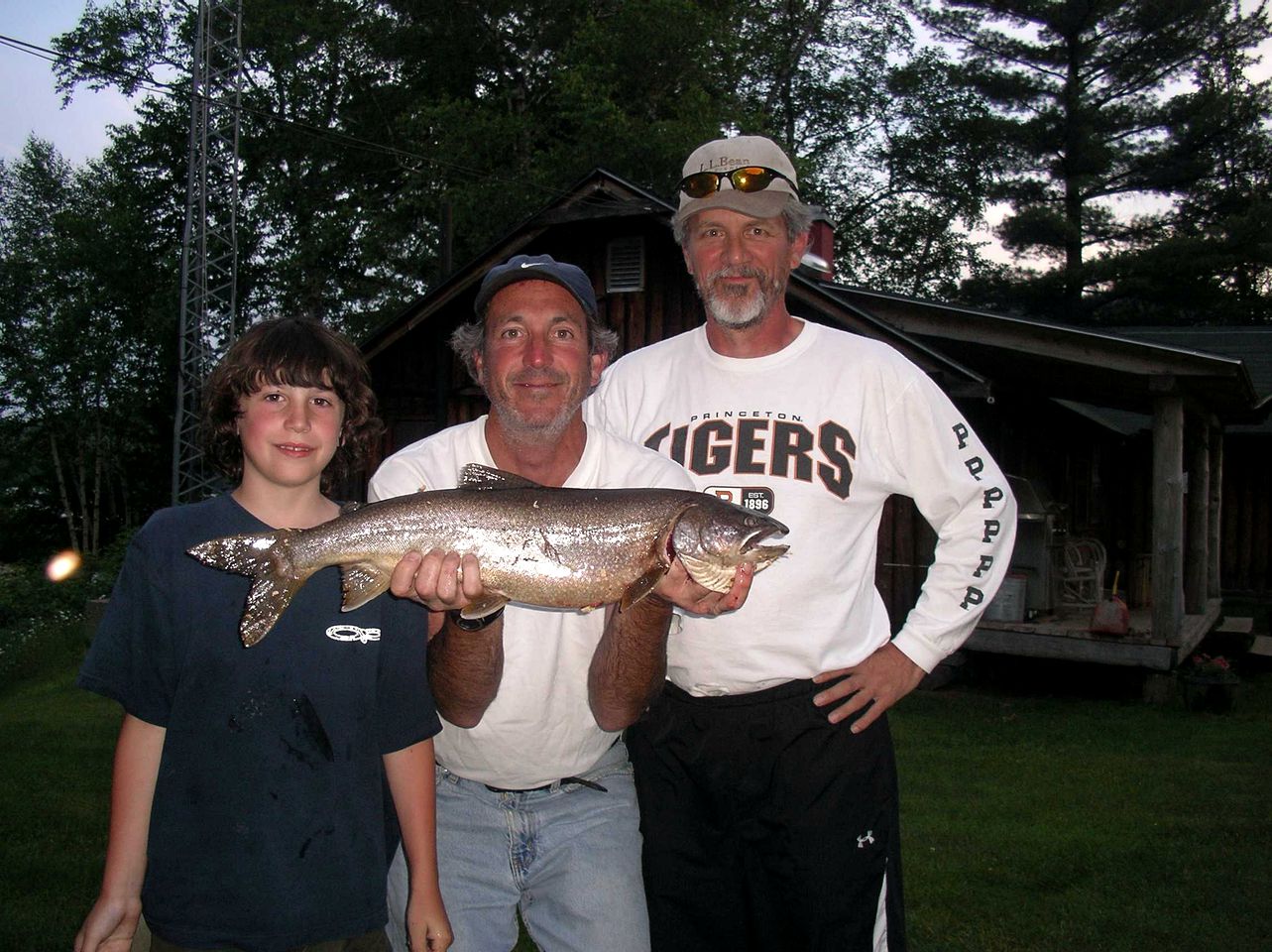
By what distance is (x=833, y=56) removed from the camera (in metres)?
40.4

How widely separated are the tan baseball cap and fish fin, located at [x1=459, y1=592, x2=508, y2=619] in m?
1.90

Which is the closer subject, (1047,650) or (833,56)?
(1047,650)

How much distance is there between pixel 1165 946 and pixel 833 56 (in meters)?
39.8

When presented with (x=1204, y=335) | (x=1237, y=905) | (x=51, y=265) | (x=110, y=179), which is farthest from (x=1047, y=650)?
(x=110, y=179)

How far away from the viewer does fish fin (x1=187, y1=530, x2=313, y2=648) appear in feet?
10.1

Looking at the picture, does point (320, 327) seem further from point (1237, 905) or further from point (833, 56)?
point (833, 56)

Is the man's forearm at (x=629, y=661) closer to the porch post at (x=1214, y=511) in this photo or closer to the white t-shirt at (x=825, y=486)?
the white t-shirt at (x=825, y=486)

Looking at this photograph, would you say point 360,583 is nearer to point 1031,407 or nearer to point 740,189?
point 740,189

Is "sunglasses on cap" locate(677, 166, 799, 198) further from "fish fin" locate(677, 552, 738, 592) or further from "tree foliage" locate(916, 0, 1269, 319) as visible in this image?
"tree foliage" locate(916, 0, 1269, 319)

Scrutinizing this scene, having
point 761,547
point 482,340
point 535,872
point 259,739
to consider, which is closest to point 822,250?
point 482,340

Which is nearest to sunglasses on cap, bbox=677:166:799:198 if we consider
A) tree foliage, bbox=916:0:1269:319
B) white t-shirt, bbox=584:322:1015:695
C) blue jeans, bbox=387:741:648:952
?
white t-shirt, bbox=584:322:1015:695

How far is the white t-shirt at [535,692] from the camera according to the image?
3449mm

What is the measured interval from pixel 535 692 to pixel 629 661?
34 centimetres

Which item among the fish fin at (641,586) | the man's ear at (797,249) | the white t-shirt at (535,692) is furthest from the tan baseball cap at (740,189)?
the fish fin at (641,586)
